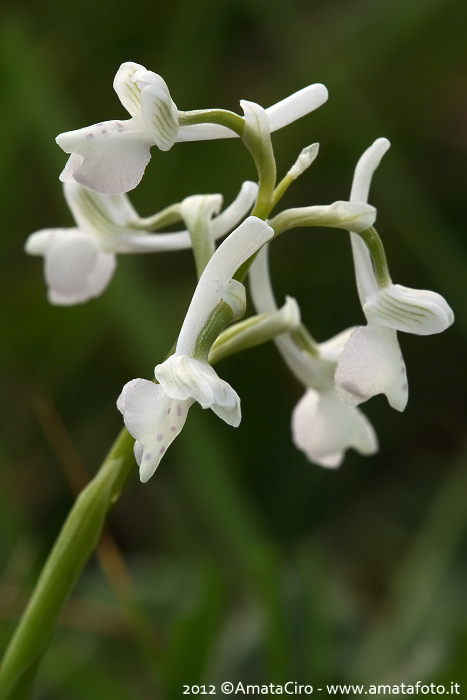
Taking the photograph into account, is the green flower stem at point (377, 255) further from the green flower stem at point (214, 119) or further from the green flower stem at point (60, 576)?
the green flower stem at point (60, 576)

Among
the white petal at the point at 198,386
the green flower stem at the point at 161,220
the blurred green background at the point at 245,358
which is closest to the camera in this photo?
the white petal at the point at 198,386

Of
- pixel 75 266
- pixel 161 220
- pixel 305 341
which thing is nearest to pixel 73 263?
pixel 75 266

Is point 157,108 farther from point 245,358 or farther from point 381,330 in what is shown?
point 245,358

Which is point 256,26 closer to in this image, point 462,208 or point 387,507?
point 462,208

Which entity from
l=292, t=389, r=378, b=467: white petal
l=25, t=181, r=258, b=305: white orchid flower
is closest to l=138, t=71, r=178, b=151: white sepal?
l=25, t=181, r=258, b=305: white orchid flower

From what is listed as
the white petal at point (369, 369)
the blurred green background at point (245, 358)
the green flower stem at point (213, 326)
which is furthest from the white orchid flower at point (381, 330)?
the blurred green background at point (245, 358)

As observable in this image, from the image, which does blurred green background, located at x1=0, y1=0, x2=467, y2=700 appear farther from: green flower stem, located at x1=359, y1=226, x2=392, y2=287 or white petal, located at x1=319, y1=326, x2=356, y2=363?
green flower stem, located at x1=359, y1=226, x2=392, y2=287

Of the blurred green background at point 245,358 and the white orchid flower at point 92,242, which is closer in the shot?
the white orchid flower at point 92,242
